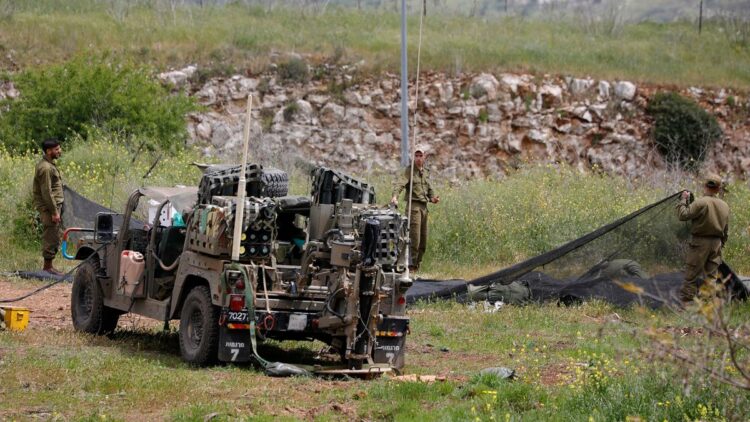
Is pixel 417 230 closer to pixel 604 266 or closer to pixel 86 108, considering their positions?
pixel 604 266

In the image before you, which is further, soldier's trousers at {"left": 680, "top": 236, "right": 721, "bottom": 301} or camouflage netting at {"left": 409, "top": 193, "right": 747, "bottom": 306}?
camouflage netting at {"left": 409, "top": 193, "right": 747, "bottom": 306}

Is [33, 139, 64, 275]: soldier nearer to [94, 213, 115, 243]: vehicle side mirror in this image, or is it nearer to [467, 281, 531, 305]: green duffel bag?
[94, 213, 115, 243]: vehicle side mirror

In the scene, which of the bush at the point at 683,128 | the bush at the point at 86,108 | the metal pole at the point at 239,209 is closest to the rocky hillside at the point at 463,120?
the bush at the point at 683,128

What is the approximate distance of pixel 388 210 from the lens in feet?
35.1

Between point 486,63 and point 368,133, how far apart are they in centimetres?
575

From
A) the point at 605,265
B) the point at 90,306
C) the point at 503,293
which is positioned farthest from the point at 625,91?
the point at 90,306

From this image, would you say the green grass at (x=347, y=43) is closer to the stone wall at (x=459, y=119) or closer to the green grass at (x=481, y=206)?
the stone wall at (x=459, y=119)

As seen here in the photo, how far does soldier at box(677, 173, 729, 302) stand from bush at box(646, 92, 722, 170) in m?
26.2

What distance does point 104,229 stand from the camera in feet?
42.2

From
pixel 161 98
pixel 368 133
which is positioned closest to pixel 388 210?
pixel 161 98

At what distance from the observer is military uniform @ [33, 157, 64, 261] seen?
A: 1788 cm

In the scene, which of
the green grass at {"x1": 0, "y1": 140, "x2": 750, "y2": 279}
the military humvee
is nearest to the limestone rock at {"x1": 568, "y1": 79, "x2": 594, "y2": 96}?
the green grass at {"x1": 0, "y1": 140, "x2": 750, "y2": 279}

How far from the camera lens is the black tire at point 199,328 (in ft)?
34.8

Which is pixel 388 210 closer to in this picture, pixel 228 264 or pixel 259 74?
pixel 228 264
